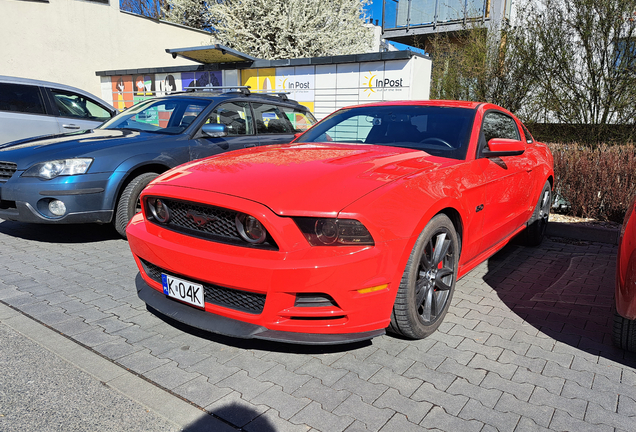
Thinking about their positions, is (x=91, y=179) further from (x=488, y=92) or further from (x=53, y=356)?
(x=488, y=92)

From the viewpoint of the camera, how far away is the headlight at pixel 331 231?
2.43 metres

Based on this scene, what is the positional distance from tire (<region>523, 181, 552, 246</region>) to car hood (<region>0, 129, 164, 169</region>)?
4416 millimetres

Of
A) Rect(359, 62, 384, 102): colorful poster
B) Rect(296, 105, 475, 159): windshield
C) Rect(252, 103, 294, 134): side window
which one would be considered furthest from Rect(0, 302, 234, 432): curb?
Rect(359, 62, 384, 102): colorful poster

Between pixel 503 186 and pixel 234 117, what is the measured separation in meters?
3.53

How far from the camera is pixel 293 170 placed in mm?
2881

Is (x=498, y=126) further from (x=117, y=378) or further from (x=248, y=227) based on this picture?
(x=117, y=378)

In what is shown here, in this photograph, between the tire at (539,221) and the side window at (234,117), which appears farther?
the side window at (234,117)

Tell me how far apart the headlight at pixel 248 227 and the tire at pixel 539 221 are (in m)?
3.78

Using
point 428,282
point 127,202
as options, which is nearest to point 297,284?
point 428,282

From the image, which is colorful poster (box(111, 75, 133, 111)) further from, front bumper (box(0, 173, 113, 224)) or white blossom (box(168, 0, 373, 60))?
front bumper (box(0, 173, 113, 224))

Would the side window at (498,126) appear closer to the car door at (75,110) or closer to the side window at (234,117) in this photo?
the side window at (234,117)

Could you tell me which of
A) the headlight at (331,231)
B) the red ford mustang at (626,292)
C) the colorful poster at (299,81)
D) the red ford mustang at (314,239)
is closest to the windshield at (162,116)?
the red ford mustang at (314,239)

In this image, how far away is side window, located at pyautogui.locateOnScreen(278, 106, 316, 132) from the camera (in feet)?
22.4

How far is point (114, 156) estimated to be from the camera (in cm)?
484
